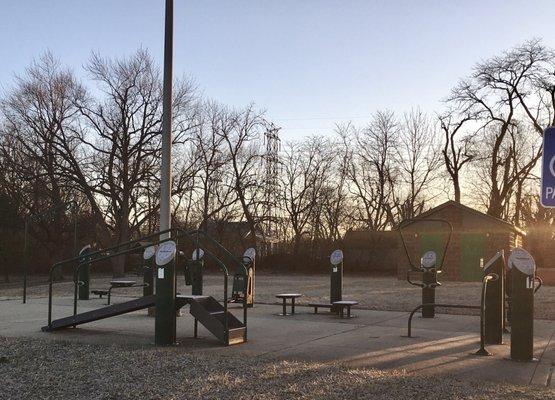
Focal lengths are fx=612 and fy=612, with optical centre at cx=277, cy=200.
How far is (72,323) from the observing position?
952cm

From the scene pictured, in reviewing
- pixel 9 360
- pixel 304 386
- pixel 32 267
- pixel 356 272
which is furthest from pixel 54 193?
pixel 304 386

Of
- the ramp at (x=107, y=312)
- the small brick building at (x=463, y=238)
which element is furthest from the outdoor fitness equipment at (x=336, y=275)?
the small brick building at (x=463, y=238)

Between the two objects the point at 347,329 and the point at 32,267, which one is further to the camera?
the point at 32,267

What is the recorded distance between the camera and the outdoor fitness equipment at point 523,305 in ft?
23.7

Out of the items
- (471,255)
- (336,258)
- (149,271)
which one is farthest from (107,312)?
(471,255)

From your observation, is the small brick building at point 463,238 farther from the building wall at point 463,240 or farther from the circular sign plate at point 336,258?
the circular sign plate at point 336,258

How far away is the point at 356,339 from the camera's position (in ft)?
29.9

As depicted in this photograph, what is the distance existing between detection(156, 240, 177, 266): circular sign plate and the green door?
843 inches

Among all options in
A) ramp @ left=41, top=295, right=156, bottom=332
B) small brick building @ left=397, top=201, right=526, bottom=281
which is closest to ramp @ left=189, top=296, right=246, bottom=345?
ramp @ left=41, top=295, right=156, bottom=332

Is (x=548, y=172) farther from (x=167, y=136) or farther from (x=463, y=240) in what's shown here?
(x=463, y=240)

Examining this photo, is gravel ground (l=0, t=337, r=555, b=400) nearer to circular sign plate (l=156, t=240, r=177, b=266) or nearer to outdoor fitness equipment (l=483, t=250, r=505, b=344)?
circular sign plate (l=156, t=240, r=177, b=266)

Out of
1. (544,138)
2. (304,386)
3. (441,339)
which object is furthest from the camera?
(441,339)

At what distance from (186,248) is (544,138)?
36.9 m

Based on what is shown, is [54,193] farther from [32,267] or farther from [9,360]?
[9,360]
